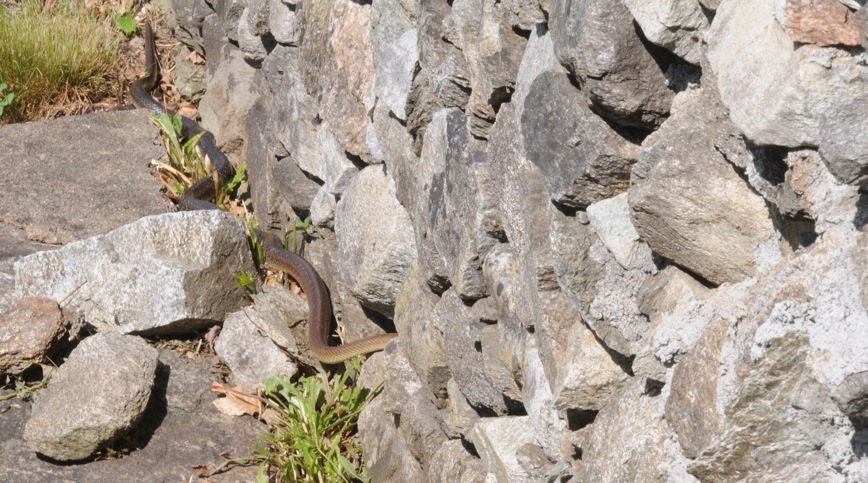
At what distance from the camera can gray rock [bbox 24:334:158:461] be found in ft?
13.5

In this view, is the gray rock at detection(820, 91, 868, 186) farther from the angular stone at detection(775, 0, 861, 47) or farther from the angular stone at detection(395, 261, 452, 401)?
the angular stone at detection(395, 261, 452, 401)

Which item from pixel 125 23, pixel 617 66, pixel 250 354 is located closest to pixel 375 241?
pixel 250 354

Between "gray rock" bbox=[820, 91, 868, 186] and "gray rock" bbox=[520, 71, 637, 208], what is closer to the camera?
"gray rock" bbox=[820, 91, 868, 186]

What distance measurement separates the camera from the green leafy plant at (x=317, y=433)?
4.09 metres

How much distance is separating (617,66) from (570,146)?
0.86 ft

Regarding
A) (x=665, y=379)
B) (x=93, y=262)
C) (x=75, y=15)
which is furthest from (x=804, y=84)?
(x=75, y=15)

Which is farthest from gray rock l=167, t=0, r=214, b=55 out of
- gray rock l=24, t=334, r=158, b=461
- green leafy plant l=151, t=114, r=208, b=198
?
gray rock l=24, t=334, r=158, b=461

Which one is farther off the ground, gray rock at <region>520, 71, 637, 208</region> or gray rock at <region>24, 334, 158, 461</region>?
gray rock at <region>520, 71, 637, 208</region>

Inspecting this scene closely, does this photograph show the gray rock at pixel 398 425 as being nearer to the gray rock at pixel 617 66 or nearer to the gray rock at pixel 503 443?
the gray rock at pixel 503 443

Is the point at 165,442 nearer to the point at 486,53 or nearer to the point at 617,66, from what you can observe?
the point at 486,53

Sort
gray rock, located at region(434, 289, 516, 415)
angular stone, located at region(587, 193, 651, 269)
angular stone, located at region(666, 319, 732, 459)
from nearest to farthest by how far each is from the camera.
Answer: angular stone, located at region(666, 319, 732, 459) → angular stone, located at region(587, 193, 651, 269) → gray rock, located at region(434, 289, 516, 415)

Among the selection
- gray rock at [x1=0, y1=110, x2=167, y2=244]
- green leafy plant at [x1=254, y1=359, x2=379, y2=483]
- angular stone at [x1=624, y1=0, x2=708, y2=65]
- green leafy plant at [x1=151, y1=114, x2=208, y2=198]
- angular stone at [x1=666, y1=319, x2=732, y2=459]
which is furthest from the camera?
green leafy plant at [x1=151, y1=114, x2=208, y2=198]

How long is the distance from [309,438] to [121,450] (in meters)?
0.83

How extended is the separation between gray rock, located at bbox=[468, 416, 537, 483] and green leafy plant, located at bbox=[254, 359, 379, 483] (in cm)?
125
